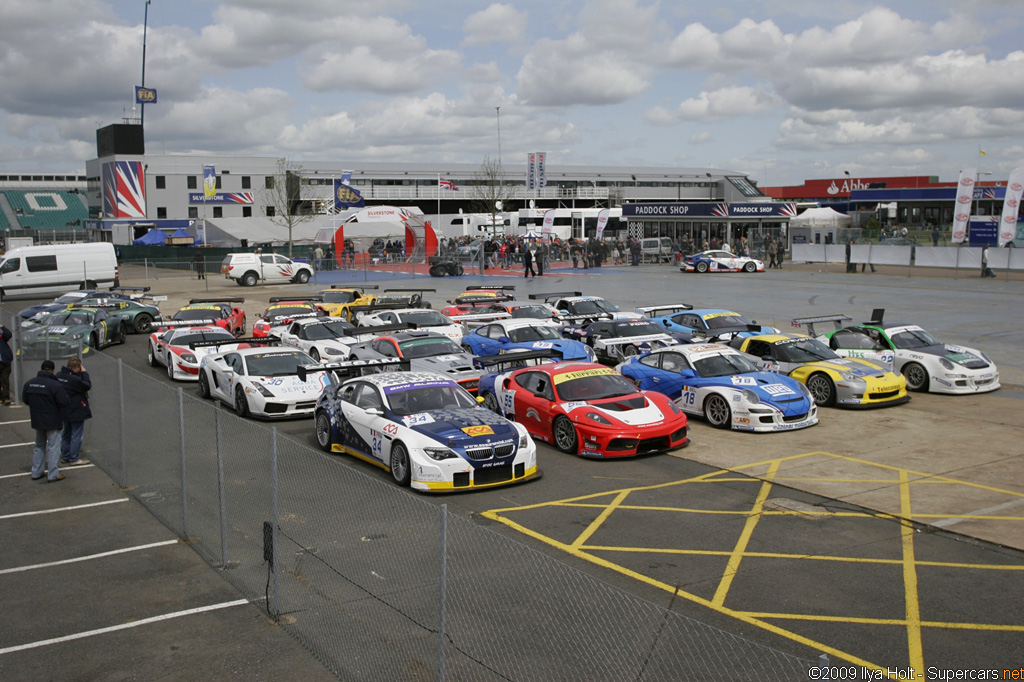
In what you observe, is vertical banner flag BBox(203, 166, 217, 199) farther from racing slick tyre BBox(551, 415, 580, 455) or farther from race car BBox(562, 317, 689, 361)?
racing slick tyre BBox(551, 415, 580, 455)

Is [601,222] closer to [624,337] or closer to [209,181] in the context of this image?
[209,181]

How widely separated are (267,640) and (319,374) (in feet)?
32.2

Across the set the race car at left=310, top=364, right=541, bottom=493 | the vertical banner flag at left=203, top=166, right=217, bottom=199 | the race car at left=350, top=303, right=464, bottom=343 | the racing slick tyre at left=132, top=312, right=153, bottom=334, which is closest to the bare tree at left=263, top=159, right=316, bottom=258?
the vertical banner flag at left=203, top=166, right=217, bottom=199

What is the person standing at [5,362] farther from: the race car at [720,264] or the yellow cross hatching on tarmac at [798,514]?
the race car at [720,264]

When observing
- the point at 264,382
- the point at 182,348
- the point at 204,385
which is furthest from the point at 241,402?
the point at 182,348

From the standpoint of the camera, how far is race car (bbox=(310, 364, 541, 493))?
11.0 metres

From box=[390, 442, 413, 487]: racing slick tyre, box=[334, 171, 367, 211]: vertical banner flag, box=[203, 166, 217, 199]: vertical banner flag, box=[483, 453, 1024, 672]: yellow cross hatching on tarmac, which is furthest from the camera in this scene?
box=[203, 166, 217, 199]: vertical banner flag

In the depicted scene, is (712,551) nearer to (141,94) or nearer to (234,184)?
(234,184)

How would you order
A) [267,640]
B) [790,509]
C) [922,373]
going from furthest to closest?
[922,373] < [790,509] < [267,640]

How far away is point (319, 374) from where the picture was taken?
1655 cm

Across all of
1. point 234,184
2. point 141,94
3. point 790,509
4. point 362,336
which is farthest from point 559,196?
point 790,509

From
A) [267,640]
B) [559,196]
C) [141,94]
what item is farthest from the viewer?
[141,94]

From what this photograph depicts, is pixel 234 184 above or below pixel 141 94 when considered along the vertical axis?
below

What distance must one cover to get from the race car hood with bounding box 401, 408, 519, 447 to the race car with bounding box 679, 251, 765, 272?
1582 inches
